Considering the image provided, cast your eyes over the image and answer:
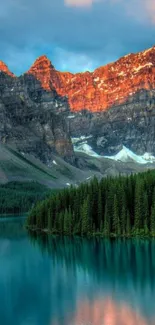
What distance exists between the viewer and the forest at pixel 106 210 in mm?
111812

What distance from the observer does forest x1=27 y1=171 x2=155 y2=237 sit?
4402 inches

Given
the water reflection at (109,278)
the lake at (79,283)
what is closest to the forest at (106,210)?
the water reflection at (109,278)

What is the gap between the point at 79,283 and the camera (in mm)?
62719

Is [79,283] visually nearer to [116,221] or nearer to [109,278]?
[109,278]

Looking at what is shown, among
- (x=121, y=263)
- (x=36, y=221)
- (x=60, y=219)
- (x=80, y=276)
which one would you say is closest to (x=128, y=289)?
(x=80, y=276)

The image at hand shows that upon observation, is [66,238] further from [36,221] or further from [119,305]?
[119,305]

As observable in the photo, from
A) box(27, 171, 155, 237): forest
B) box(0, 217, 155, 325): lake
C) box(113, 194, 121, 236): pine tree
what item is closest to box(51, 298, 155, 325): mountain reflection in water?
box(0, 217, 155, 325): lake

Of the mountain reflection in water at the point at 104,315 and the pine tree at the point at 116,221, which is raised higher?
the pine tree at the point at 116,221

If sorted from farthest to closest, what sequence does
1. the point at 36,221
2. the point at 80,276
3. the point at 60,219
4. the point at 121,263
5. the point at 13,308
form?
the point at 36,221 < the point at 60,219 < the point at 121,263 < the point at 80,276 < the point at 13,308

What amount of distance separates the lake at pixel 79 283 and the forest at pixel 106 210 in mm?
11588

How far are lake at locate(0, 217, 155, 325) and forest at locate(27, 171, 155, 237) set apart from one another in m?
11.6

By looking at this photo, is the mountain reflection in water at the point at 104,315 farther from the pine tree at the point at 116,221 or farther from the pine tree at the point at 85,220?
the pine tree at the point at 85,220

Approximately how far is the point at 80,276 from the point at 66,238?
45.6 metres

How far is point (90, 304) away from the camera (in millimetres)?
51031
